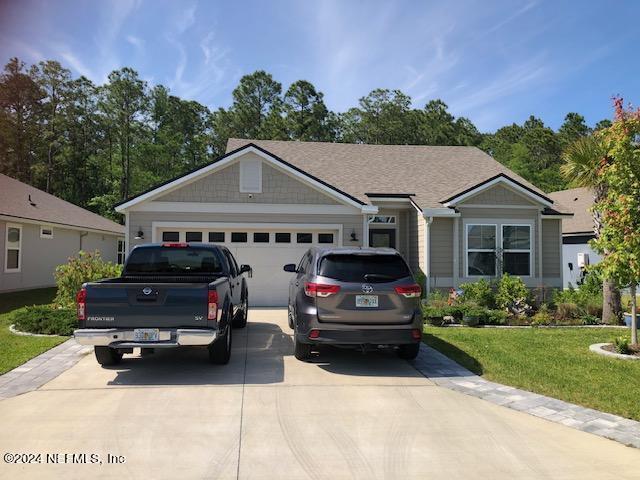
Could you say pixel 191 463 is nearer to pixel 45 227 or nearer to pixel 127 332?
pixel 127 332

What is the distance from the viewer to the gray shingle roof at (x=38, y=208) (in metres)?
19.1

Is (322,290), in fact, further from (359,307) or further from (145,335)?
(145,335)

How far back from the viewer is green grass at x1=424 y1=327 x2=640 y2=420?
6.11 metres

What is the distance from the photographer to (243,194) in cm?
1464

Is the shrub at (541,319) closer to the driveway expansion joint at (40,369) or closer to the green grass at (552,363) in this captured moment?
the green grass at (552,363)

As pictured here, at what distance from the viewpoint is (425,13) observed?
37.6ft

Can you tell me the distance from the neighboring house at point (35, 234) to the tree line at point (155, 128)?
17.1 meters

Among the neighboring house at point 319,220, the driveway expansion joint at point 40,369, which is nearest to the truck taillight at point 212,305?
the driveway expansion joint at point 40,369

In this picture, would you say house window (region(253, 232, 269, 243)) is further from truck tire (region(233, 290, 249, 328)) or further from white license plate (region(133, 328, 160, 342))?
white license plate (region(133, 328, 160, 342))

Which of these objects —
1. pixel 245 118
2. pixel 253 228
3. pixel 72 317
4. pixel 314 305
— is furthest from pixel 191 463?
pixel 245 118

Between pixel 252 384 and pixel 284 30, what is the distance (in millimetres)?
8342

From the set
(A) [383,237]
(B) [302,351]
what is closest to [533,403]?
(B) [302,351]

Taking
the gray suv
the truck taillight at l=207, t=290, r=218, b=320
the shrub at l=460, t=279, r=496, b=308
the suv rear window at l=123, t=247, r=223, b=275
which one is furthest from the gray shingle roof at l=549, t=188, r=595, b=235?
the truck taillight at l=207, t=290, r=218, b=320

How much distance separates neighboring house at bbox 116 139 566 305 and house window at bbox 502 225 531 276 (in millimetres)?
32
